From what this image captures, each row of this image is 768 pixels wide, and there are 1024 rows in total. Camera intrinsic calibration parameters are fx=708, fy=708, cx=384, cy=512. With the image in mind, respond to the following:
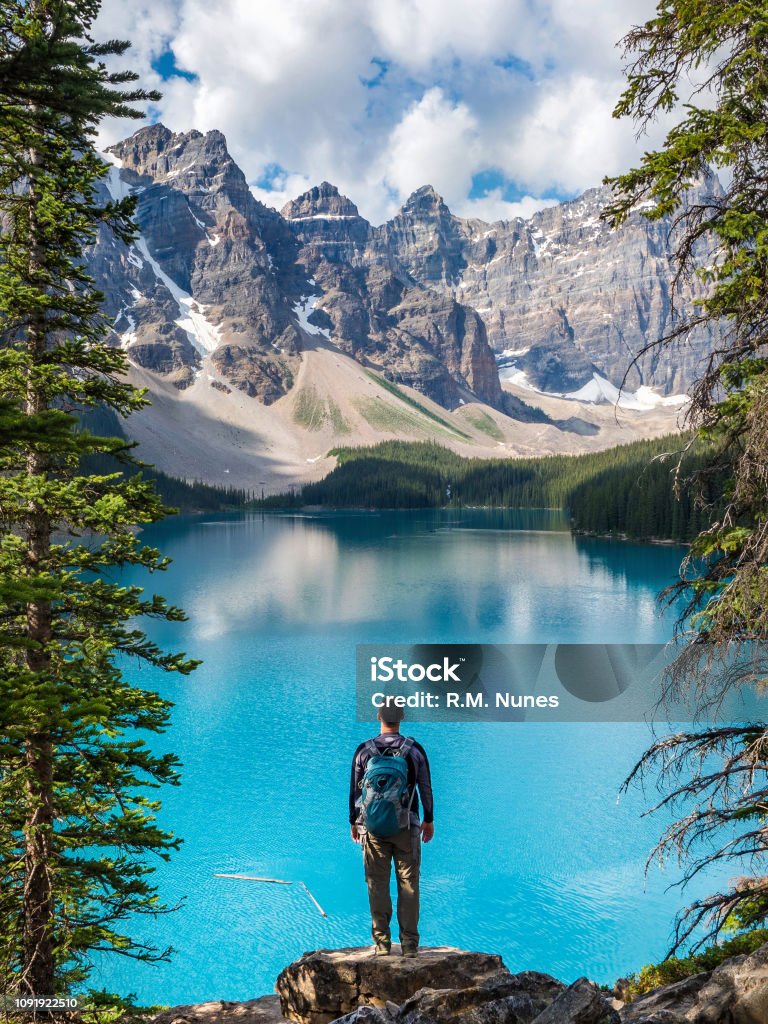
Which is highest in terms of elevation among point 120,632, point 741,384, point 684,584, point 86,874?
point 741,384

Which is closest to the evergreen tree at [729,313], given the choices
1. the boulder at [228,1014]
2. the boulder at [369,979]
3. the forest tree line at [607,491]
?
the forest tree line at [607,491]

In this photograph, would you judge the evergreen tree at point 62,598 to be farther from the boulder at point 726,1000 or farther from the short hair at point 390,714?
the boulder at point 726,1000

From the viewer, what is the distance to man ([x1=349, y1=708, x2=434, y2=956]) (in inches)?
276

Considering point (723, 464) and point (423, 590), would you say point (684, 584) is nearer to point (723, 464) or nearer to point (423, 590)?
point (723, 464)

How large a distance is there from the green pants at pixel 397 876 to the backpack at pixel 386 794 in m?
0.17

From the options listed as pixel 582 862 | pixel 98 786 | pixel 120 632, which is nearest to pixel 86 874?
pixel 98 786

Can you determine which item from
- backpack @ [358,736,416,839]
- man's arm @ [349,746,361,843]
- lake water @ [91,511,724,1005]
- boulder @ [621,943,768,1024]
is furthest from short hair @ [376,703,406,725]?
lake water @ [91,511,724,1005]

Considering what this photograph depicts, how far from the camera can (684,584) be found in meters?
7.53

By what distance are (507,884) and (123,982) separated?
28.5ft

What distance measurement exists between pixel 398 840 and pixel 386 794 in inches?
23.3

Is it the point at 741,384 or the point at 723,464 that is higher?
the point at 741,384

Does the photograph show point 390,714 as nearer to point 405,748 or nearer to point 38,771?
point 405,748

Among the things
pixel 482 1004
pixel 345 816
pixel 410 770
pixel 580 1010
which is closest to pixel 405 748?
pixel 410 770

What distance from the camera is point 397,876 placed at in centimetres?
711
